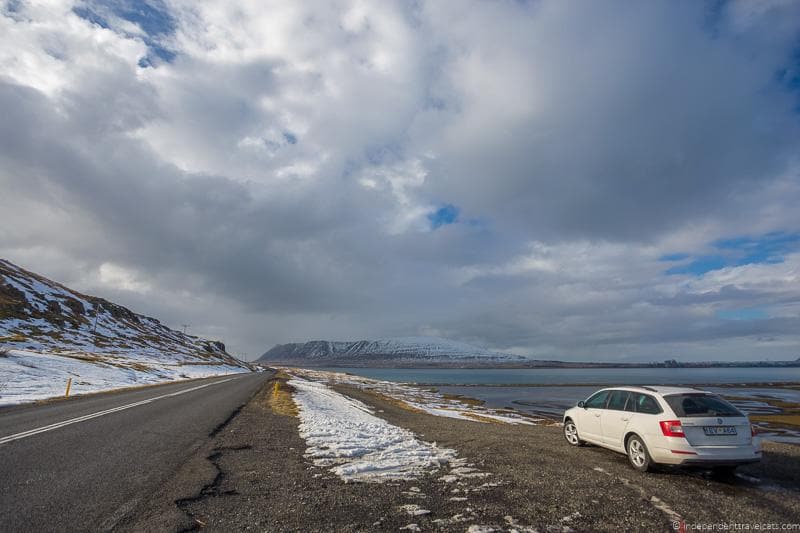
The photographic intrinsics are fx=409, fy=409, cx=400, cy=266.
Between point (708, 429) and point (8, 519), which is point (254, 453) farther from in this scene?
point (708, 429)

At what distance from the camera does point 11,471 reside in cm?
827

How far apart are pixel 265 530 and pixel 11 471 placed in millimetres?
6439

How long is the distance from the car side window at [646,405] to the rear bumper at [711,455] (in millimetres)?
957

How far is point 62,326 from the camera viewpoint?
3565 inches

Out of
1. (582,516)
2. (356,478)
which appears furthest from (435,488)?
(582,516)

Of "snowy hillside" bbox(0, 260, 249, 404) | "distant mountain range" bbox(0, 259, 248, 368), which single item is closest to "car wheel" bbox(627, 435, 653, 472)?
"snowy hillside" bbox(0, 260, 249, 404)

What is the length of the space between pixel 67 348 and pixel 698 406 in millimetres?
86781

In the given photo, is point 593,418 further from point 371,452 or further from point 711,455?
point 371,452

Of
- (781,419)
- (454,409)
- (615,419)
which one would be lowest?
(454,409)

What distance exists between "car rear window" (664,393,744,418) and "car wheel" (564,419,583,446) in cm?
400

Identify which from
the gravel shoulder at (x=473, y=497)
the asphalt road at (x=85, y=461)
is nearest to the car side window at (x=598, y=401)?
the gravel shoulder at (x=473, y=497)

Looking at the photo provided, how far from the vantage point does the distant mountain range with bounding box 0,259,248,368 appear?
229ft

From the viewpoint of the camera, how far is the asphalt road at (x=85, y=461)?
6.18m

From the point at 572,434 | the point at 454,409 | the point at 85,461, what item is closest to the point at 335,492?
the point at 85,461
